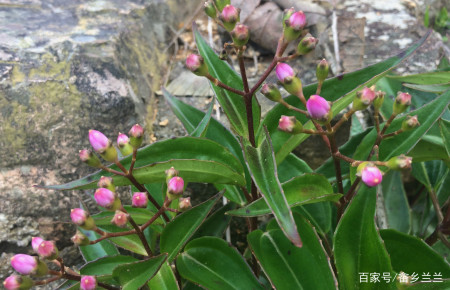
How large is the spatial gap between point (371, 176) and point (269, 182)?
20 centimetres

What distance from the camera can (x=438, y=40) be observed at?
1.92 metres

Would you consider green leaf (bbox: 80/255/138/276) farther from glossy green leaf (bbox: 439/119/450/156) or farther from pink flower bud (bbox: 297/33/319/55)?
glossy green leaf (bbox: 439/119/450/156)

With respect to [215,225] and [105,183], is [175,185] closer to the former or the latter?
[105,183]

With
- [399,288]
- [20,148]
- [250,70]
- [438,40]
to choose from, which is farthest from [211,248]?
[438,40]

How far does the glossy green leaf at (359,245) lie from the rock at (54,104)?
32.5 inches

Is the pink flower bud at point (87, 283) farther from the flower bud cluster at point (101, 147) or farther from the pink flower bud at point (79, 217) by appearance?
the flower bud cluster at point (101, 147)

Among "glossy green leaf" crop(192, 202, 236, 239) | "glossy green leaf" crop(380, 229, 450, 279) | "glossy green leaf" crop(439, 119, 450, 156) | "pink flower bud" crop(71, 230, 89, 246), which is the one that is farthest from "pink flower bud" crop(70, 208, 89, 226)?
"glossy green leaf" crop(439, 119, 450, 156)

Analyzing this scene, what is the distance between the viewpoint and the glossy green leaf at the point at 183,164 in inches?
39.0

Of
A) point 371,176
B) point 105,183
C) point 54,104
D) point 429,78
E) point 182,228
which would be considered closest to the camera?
point 371,176

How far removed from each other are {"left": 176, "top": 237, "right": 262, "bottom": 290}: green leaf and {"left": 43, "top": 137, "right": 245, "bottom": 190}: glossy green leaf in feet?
0.59

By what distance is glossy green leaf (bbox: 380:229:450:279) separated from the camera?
3.49 feet

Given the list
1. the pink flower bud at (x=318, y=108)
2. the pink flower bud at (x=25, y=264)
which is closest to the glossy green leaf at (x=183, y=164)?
the pink flower bud at (x=25, y=264)

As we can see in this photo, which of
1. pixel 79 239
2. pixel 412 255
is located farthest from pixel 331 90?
pixel 79 239

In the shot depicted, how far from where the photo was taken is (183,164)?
1.02 meters
